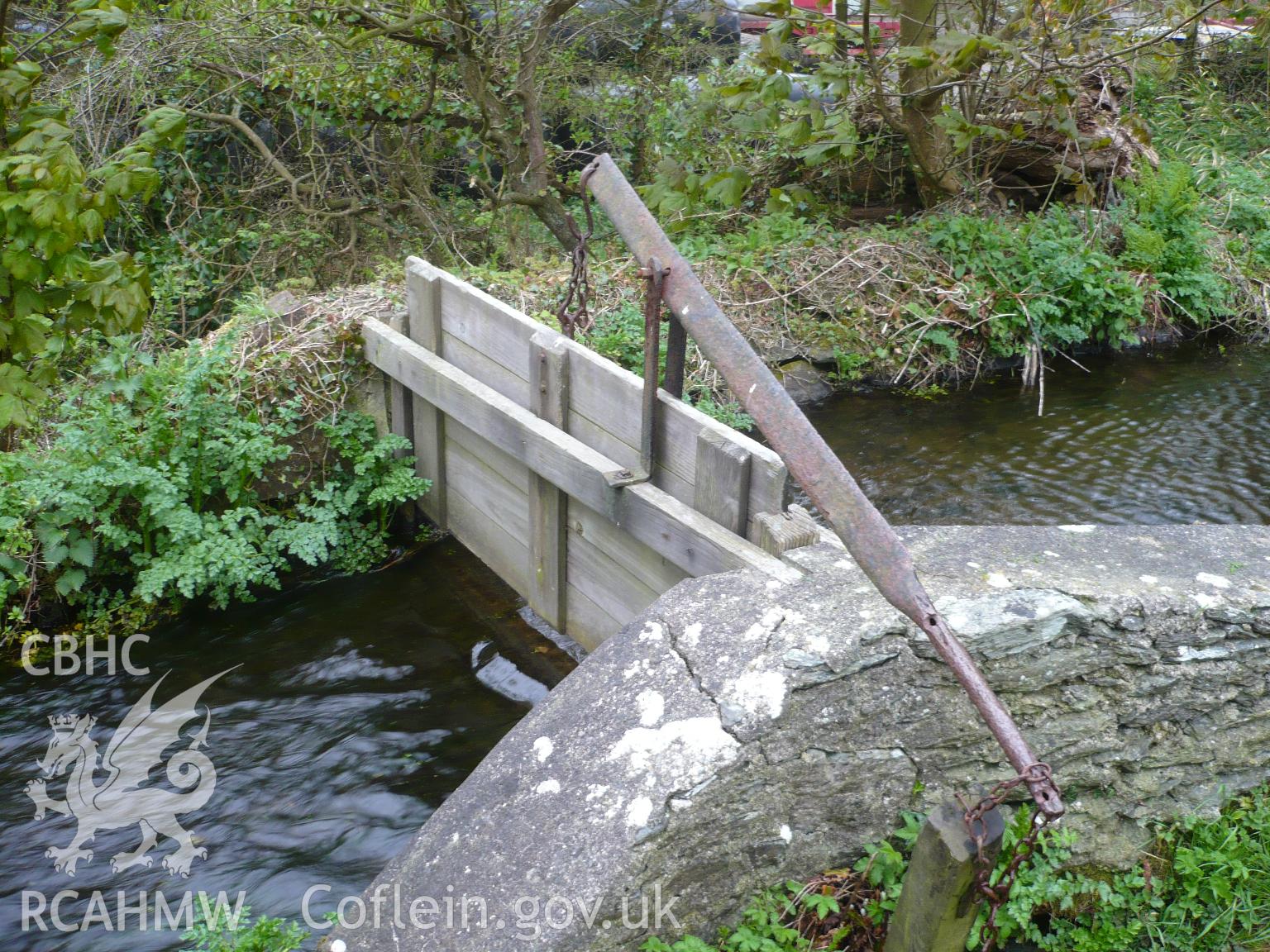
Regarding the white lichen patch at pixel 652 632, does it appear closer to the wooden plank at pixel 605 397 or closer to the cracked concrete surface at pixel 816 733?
the cracked concrete surface at pixel 816 733

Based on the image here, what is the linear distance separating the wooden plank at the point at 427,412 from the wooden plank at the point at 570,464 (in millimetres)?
108

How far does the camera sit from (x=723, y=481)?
3.57 m

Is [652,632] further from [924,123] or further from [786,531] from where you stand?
[924,123]

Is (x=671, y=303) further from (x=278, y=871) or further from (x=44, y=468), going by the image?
(x=44, y=468)

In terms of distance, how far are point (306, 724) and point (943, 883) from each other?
9.98 feet

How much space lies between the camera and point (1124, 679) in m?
3.07

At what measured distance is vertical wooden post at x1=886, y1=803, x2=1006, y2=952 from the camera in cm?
224

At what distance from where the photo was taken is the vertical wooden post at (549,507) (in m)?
4.55

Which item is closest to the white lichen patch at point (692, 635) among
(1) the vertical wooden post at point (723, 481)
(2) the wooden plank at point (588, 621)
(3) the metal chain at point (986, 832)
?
(1) the vertical wooden post at point (723, 481)

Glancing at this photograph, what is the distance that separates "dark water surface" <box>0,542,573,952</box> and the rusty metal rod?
207 cm

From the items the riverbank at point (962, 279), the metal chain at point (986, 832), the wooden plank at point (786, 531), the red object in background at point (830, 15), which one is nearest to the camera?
the metal chain at point (986, 832)

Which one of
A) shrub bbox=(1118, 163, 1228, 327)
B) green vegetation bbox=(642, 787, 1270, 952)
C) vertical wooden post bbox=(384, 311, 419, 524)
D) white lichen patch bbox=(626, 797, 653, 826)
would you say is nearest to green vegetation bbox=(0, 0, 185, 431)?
vertical wooden post bbox=(384, 311, 419, 524)

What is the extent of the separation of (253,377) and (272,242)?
358 centimetres

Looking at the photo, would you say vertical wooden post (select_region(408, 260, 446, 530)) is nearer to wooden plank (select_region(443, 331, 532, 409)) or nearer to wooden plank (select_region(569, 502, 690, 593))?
wooden plank (select_region(443, 331, 532, 409))
